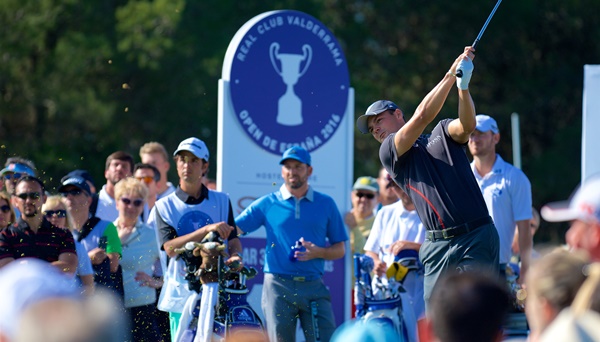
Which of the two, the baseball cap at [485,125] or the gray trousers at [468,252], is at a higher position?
the baseball cap at [485,125]

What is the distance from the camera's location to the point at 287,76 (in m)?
10.4

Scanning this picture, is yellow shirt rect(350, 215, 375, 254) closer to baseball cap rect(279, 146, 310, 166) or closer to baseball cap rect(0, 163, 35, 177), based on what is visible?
baseball cap rect(279, 146, 310, 166)

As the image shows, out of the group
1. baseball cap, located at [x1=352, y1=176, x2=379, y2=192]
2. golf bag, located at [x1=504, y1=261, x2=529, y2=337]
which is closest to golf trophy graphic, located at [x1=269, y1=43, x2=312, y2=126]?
baseball cap, located at [x1=352, y1=176, x2=379, y2=192]

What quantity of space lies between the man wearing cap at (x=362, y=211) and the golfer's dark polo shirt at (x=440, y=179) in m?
4.11

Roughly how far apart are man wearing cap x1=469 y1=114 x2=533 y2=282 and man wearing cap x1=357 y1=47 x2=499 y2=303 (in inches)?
90.1

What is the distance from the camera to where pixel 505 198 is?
30.1 feet

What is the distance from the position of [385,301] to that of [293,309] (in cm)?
78

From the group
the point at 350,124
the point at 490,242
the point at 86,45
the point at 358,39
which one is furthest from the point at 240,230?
the point at 358,39

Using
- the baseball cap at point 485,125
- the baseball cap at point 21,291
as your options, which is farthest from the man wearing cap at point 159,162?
the baseball cap at point 21,291

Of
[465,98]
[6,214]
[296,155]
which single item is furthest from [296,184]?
[465,98]

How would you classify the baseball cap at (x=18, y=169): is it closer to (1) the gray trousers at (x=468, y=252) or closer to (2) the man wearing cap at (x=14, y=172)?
(2) the man wearing cap at (x=14, y=172)

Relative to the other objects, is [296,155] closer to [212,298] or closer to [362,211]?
[212,298]

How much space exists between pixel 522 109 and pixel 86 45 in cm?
1071

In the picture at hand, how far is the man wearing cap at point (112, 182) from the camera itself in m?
10.7
